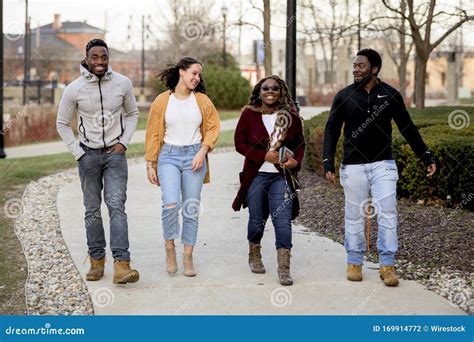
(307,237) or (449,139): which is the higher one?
(449,139)

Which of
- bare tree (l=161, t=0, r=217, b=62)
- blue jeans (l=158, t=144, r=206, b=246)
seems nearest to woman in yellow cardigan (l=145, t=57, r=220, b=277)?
blue jeans (l=158, t=144, r=206, b=246)

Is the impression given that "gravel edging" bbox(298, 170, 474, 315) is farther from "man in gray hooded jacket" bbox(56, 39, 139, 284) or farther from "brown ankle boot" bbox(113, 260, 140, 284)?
"man in gray hooded jacket" bbox(56, 39, 139, 284)

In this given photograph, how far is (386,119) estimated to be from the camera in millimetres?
6457

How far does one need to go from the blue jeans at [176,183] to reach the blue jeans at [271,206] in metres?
0.44

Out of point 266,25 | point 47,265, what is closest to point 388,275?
point 47,265

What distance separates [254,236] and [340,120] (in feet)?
3.74

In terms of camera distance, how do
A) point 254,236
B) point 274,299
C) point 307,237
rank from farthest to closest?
point 307,237, point 254,236, point 274,299

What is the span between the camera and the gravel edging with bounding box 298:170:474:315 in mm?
6516

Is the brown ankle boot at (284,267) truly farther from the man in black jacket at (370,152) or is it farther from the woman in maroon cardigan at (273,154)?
the man in black jacket at (370,152)

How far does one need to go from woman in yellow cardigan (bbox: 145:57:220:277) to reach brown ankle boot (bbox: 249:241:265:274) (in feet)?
1.58
